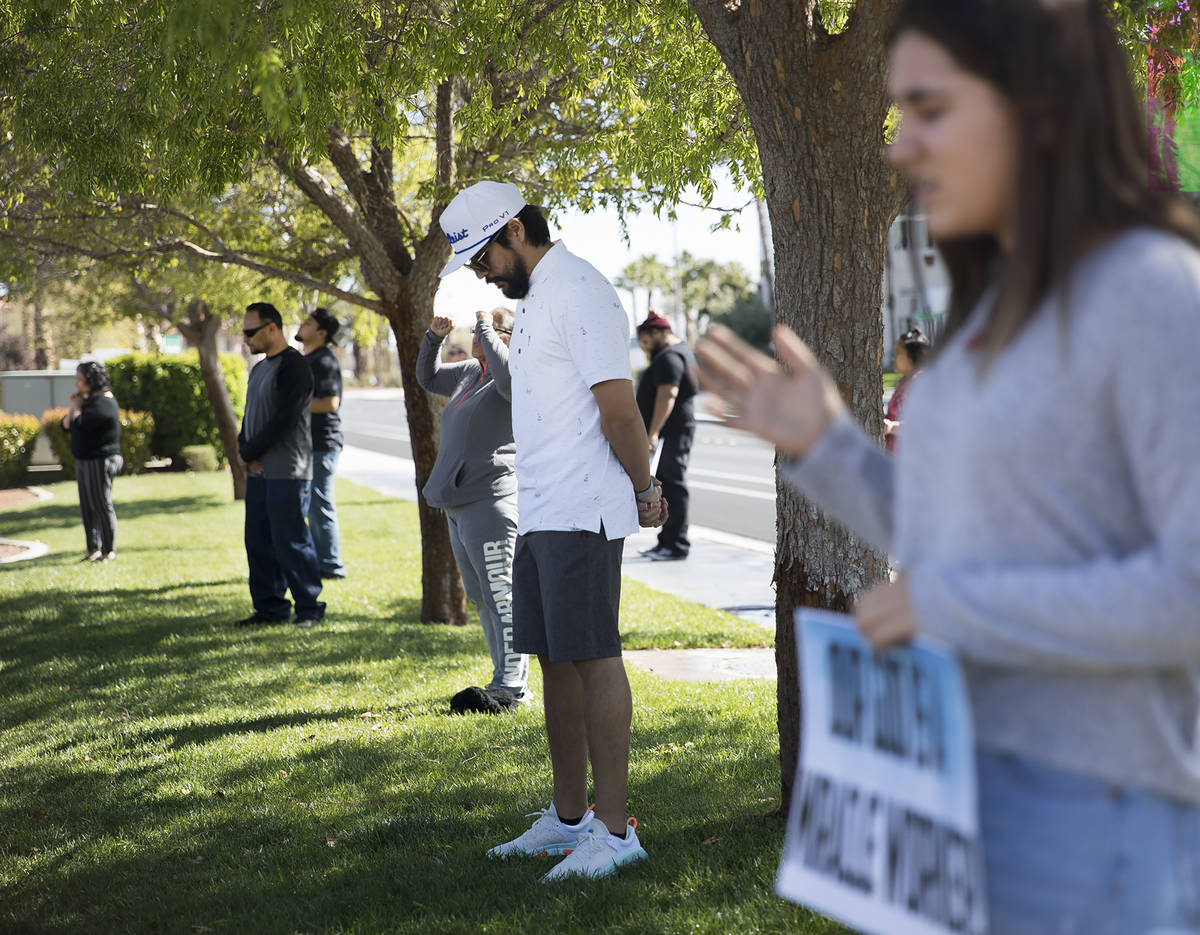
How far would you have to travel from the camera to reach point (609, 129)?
8.26 m

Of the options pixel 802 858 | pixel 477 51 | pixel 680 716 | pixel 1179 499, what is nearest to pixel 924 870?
pixel 802 858

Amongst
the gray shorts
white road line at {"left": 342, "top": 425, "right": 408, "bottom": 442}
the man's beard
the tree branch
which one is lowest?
white road line at {"left": 342, "top": 425, "right": 408, "bottom": 442}

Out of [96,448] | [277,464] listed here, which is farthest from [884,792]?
[96,448]

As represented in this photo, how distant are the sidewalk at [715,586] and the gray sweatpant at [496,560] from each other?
3.90ft

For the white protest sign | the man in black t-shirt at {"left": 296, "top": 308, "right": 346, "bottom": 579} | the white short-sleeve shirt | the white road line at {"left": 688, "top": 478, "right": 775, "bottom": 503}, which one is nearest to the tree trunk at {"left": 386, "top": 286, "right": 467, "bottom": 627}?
the man in black t-shirt at {"left": 296, "top": 308, "right": 346, "bottom": 579}

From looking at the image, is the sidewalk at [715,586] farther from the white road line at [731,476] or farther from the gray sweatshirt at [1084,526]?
the gray sweatshirt at [1084,526]

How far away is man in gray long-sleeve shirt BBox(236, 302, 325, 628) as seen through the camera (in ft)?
27.6

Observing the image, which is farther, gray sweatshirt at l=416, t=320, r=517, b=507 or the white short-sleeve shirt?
gray sweatshirt at l=416, t=320, r=517, b=507

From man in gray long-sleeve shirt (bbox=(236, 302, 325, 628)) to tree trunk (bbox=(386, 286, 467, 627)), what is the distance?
2.33 ft

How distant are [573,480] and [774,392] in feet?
7.20

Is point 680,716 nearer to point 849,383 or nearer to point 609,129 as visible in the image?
point 849,383

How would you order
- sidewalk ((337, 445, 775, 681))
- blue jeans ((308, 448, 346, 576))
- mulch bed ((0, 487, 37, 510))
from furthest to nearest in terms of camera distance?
mulch bed ((0, 487, 37, 510)) → blue jeans ((308, 448, 346, 576)) → sidewalk ((337, 445, 775, 681))

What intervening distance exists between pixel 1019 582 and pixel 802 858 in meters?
0.48

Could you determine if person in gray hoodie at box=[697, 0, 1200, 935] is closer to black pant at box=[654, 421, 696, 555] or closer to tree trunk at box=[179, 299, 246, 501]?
black pant at box=[654, 421, 696, 555]
